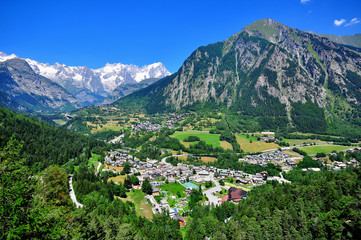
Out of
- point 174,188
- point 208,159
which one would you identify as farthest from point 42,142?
point 208,159

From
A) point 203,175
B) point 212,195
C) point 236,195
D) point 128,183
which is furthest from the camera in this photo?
point 203,175

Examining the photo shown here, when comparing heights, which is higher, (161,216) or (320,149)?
(161,216)

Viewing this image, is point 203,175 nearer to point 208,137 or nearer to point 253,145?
point 253,145

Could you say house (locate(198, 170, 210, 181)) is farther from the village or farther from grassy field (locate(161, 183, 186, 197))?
grassy field (locate(161, 183, 186, 197))

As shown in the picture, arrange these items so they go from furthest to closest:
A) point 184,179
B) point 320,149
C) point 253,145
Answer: point 253,145 → point 320,149 → point 184,179

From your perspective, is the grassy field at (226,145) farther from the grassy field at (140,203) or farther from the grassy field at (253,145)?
the grassy field at (140,203)

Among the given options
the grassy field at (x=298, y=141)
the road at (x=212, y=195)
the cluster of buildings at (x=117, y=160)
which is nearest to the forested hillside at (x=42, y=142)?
the cluster of buildings at (x=117, y=160)

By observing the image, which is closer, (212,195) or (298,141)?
(212,195)
